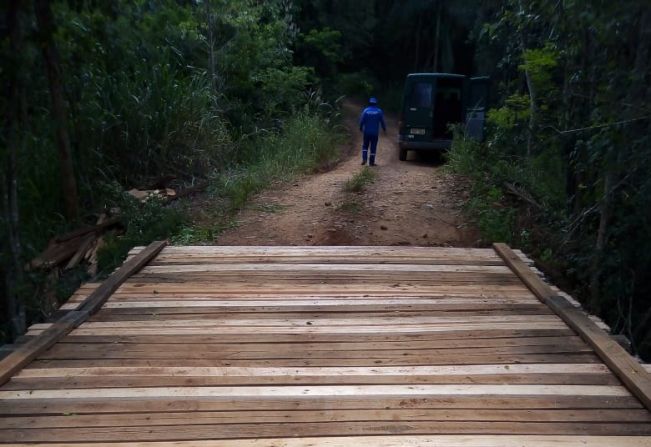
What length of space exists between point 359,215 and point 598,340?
5.60m

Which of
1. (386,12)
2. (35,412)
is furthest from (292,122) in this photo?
(386,12)

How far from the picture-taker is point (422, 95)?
52.9 ft

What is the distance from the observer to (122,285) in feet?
15.8

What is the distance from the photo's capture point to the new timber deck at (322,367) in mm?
2705

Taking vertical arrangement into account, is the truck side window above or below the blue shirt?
above

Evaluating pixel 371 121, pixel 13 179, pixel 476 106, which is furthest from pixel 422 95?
pixel 13 179

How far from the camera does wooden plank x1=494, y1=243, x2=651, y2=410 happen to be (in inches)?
120

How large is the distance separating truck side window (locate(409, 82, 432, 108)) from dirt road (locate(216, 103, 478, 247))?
483cm

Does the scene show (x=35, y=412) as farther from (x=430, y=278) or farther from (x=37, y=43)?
(x=37, y=43)

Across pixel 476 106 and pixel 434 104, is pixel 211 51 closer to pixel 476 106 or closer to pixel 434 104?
pixel 434 104

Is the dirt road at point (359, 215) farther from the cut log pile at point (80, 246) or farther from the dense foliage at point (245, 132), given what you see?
the cut log pile at point (80, 246)

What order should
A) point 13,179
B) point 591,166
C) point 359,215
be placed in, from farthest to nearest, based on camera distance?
point 359,215, point 591,166, point 13,179

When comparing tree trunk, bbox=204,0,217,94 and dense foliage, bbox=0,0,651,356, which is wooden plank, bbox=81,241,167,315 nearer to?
dense foliage, bbox=0,0,651,356

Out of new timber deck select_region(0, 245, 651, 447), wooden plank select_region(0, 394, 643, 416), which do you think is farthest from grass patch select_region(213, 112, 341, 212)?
wooden plank select_region(0, 394, 643, 416)
